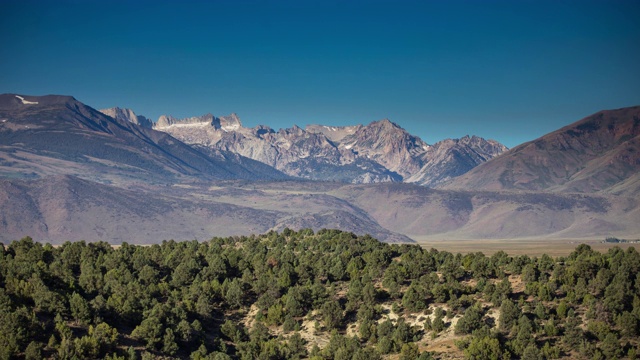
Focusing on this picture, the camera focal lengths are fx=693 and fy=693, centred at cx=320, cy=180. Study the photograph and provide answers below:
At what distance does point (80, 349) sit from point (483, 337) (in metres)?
64.8

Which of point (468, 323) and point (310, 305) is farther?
point (310, 305)

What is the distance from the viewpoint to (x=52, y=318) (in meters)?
109

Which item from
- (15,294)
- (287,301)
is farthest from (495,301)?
(15,294)

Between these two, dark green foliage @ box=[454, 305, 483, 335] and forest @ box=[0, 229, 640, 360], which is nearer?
forest @ box=[0, 229, 640, 360]

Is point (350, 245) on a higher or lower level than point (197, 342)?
higher

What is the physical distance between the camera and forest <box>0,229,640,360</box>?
4350 inches

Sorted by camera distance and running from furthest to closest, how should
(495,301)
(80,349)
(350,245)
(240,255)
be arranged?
(350,245) → (240,255) → (495,301) → (80,349)

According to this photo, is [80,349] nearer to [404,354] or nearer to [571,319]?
[404,354]

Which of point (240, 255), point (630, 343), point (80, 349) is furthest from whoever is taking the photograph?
point (240, 255)

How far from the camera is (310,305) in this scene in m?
143

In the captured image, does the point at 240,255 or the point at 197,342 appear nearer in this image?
the point at 197,342

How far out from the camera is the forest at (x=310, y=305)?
11050 centimetres

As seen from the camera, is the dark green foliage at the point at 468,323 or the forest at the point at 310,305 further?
the dark green foliage at the point at 468,323

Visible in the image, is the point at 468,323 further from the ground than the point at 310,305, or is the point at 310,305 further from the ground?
the point at 468,323
